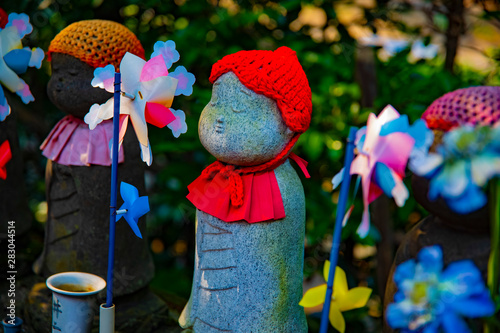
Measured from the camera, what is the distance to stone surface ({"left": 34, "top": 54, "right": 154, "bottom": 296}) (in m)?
2.22

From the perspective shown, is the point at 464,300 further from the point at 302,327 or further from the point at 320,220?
the point at 320,220

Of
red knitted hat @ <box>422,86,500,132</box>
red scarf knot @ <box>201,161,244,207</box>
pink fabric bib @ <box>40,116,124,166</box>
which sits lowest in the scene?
pink fabric bib @ <box>40,116,124,166</box>

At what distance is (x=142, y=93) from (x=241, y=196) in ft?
1.48

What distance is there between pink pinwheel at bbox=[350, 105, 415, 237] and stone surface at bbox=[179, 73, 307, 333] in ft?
1.54

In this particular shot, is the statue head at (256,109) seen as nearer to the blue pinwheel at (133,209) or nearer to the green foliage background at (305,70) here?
the blue pinwheel at (133,209)

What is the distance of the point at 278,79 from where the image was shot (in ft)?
5.84

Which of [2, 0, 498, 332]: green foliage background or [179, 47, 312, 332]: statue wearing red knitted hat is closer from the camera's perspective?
[179, 47, 312, 332]: statue wearing red knitted hat

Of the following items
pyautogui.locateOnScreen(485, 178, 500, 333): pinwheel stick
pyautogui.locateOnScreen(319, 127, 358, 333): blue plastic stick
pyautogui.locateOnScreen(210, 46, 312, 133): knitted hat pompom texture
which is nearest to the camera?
pyautogui.locateOnScreen(485, 178, 500, 333): pinwheel stick

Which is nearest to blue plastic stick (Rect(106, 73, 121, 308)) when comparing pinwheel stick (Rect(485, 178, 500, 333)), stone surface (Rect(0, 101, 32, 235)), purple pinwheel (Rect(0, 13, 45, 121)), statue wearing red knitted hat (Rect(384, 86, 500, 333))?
purple pinwheel (Rect(0, 13, 45, 121))

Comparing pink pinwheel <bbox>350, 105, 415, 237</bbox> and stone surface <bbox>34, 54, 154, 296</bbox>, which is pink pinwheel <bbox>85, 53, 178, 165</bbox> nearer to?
stone surface <bbox>34, 54, 154, 296</bbox>

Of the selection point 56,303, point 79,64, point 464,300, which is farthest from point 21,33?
point 464,300

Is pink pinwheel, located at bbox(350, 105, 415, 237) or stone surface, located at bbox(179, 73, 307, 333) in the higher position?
pink pinwheel, located at bbox(350, 105, 415, 237)

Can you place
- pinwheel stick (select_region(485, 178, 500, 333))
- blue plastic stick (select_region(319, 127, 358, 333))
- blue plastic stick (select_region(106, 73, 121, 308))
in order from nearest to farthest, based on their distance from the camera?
pinwheel stick (select_region(485, 178, 500, 333)), blue plastic stick (select_region(319, 127, 358, 333)), blue plastic stick (select_region(106, 73, 121, 308))

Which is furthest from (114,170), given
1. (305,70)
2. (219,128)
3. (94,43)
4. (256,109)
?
(305,70)
